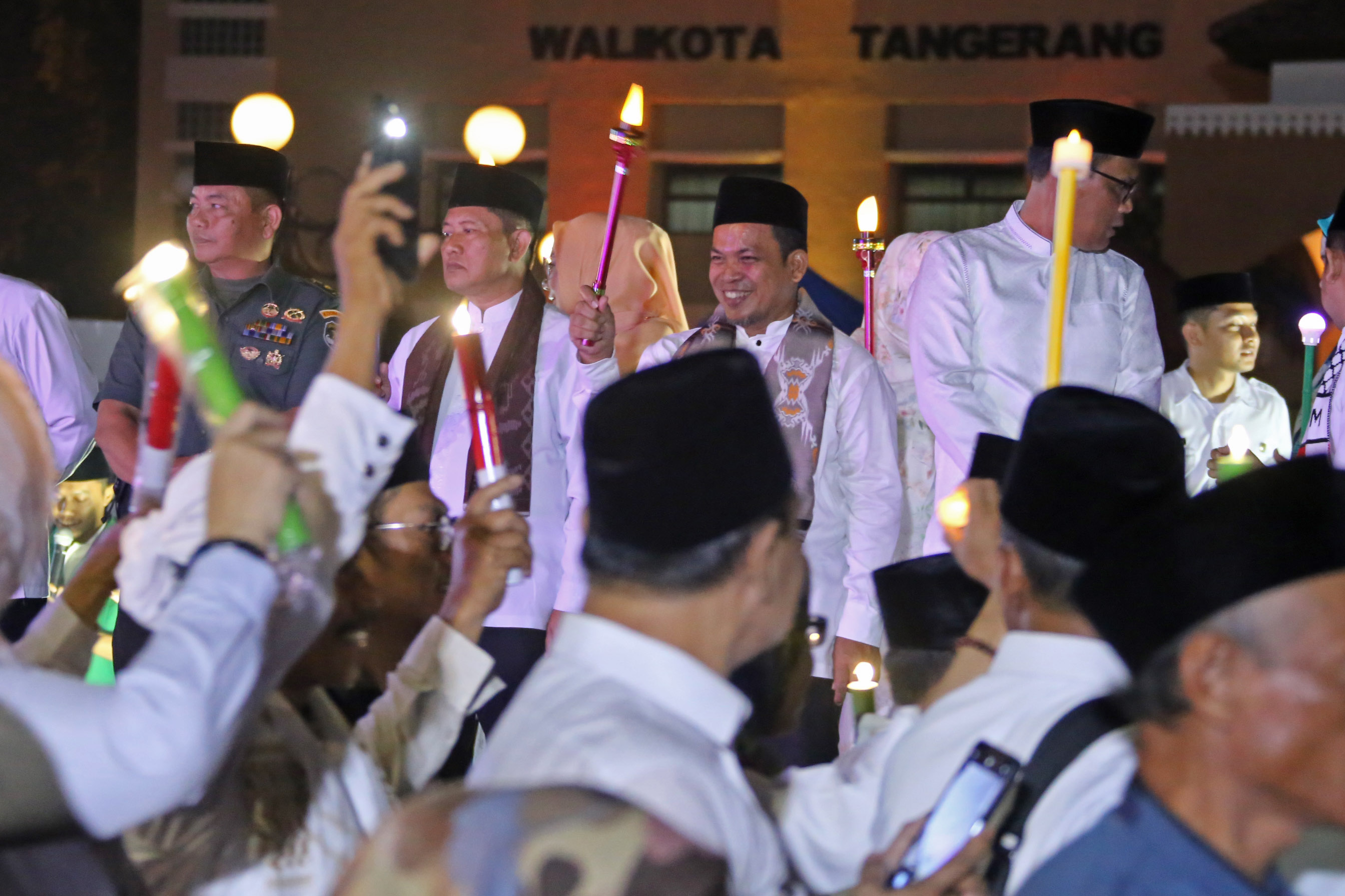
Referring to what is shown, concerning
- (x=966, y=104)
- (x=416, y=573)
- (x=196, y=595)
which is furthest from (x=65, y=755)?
(x=966, y=104)

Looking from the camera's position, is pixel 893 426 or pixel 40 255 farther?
pixel 40 255

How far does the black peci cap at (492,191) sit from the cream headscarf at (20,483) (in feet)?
10.2

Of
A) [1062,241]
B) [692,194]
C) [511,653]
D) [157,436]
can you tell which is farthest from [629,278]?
[692,194]

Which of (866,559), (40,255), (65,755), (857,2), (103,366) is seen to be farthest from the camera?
(857,2)

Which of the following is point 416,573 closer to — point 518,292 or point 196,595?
point 196,595

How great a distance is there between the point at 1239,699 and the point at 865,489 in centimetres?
311

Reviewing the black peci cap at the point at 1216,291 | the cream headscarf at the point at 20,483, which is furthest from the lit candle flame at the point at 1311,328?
the cream headscarf at the point at 20,483

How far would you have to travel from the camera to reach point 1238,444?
6.73 metres

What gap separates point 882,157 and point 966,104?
3.71 ft

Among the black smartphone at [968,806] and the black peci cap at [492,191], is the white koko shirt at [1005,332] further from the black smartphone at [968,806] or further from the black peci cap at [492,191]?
the black smartphone at [968,806]

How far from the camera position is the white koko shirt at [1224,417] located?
7.98 meters

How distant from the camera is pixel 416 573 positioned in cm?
281

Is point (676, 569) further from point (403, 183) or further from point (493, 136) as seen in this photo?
point (493, 136)

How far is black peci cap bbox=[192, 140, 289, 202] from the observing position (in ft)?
16.6
